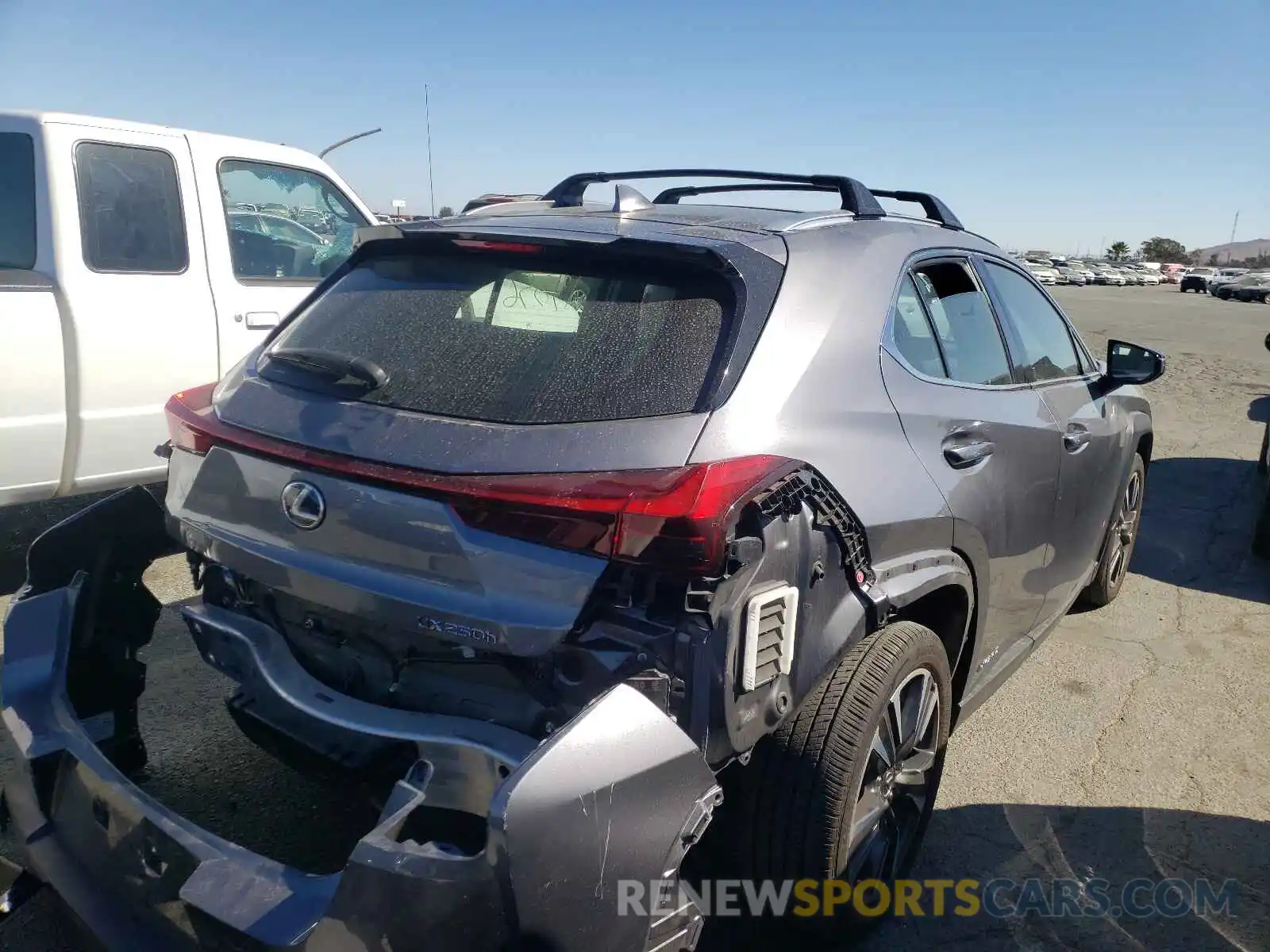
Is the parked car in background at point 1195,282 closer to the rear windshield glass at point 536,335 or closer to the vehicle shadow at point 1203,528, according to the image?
the vehicle shadow at point 1203,528

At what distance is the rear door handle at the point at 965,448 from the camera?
102 inches

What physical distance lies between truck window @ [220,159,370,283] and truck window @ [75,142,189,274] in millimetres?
285

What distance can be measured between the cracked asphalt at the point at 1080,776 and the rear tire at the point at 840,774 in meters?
0.28

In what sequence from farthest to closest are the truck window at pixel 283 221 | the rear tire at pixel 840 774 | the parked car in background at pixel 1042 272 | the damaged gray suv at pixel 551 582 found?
the truck window at pixel 283 221 → the parked car in background at pixel 1042 272 → the rear tire at pixel 840 774 → the damaged gray suv at pixel 551 582

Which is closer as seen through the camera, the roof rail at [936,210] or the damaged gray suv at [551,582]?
the damaged gray suv at [551,582]

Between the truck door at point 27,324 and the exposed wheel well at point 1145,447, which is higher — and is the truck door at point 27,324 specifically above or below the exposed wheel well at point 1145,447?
above

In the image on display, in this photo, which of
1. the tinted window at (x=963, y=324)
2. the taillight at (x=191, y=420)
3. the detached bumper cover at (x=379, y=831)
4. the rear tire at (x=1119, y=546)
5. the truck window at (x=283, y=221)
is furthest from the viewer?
the truck window at (x=283, y=221)

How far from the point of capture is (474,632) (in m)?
1.84

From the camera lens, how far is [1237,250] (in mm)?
141875

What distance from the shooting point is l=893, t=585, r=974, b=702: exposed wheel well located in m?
2.68

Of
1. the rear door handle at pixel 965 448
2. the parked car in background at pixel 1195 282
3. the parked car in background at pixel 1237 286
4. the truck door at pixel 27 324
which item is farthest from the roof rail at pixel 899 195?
the parked car in background at pixel 1195 282

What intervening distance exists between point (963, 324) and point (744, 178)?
2.96 feet

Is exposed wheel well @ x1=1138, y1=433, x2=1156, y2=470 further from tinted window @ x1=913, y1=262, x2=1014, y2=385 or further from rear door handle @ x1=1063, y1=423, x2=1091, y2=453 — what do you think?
tinted window @ x1=913, y1=262, x2=1014, y2=385

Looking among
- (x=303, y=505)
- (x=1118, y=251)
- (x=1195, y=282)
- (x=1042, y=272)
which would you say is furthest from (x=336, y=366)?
(x=1118, y=251)
